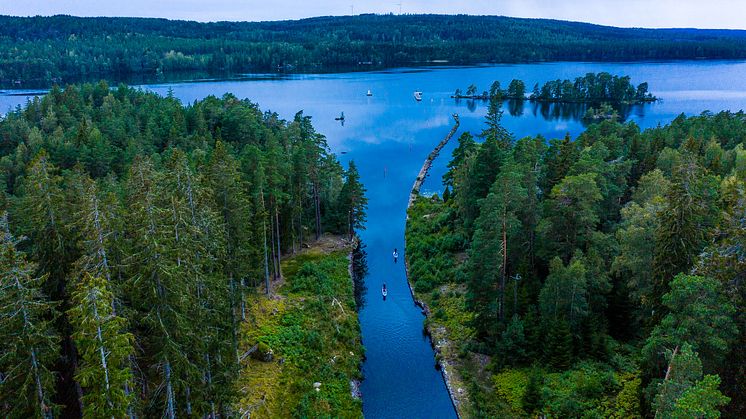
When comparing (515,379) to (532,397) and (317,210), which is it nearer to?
(532,397)

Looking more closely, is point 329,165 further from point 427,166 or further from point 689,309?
point 689,309

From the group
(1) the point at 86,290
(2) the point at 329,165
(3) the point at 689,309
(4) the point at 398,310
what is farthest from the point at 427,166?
(1) the point at 86,290

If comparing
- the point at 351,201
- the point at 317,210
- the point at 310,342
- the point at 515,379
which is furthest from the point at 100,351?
the point at 317,210

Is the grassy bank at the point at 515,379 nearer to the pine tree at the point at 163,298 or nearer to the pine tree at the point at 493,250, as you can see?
the pine tree at the point at 493,250

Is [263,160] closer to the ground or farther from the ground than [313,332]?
farther from the ground

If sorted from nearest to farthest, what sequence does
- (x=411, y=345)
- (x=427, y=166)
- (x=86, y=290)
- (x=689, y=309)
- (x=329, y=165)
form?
(x=86, y=290) < (x=689, y=309) < (x=411, y=345) < (x=329, y=165) < (x=427, y=166)

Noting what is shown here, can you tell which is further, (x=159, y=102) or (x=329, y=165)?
(x=159, y=102)

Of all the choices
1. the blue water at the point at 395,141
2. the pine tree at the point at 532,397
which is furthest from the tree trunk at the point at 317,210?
the pine tree at the point at 532,397
